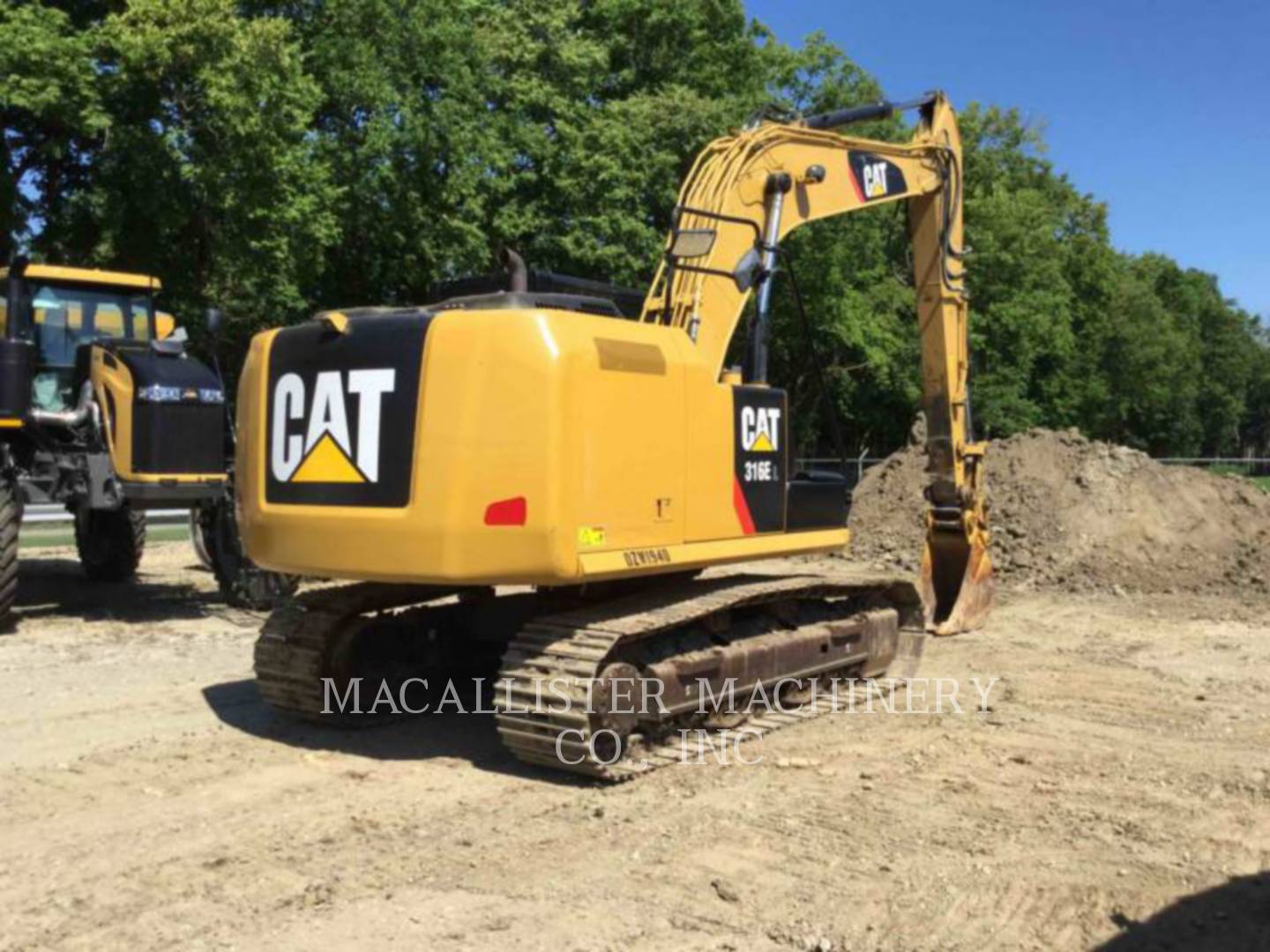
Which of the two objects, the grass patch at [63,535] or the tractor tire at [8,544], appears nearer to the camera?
the tractor tire at [8,544]

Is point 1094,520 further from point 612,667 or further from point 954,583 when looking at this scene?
point 612,667

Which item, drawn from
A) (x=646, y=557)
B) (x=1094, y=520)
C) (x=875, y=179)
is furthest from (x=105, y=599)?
(x=1094, y=520)

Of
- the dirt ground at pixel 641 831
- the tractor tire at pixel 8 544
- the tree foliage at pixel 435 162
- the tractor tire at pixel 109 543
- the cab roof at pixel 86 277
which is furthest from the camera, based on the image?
the tree foliage at pixel 435 162

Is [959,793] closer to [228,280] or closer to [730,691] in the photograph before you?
[730,691]

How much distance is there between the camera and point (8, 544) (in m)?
9.64

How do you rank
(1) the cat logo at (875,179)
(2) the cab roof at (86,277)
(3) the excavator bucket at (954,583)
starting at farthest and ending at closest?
(2) the cab roof at (86,277) < (3) the excavator bucket at (954,583) < (1) the cat logo at (875,179)

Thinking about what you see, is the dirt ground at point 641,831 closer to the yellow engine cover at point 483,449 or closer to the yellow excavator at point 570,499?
the yellow excavator at point 570,499

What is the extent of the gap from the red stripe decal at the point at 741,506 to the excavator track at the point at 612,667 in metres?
0.37

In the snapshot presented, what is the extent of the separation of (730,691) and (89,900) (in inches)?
133

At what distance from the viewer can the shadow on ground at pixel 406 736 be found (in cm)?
629

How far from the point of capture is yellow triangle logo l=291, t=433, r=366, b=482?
5.88 m

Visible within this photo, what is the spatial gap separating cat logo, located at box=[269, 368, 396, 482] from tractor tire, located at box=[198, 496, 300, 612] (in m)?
4.47

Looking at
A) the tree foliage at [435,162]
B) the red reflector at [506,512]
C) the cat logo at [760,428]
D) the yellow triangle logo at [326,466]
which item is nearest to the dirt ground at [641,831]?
the red reflector at [506,512]

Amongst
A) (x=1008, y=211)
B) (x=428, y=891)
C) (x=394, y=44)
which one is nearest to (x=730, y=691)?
(x=428, y=891)
